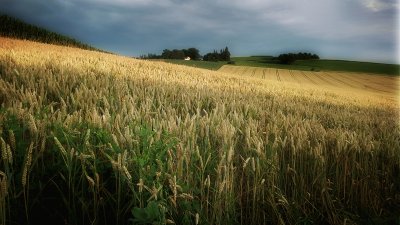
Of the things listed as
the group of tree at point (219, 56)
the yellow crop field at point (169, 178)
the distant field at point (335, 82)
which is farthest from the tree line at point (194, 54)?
the yellow crop field at point (169, 178)

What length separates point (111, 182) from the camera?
2205 mm

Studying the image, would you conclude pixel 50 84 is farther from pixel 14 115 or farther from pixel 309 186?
pixel 309 186

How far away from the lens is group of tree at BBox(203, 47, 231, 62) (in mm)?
93938

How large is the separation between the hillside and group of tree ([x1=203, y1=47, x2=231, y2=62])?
185 feet

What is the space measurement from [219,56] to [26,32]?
64859 millimetres

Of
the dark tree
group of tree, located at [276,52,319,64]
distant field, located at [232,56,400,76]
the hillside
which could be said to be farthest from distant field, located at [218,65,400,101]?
the dark tree

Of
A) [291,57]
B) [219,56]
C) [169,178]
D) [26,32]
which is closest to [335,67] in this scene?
[291,57]

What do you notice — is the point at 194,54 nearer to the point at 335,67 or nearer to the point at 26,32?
the point at 335,67

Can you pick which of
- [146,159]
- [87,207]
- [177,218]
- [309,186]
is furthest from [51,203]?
[309,186]

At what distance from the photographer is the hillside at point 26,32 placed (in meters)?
31.9

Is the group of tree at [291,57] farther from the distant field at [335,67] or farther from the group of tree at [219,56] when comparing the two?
the group of tree at [219,56]

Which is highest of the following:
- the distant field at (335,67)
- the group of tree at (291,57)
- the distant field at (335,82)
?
the group of tree at (291,57)

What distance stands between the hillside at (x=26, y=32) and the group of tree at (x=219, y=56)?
5629cm

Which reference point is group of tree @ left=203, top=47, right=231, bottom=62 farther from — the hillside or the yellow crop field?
the yellow crop field
